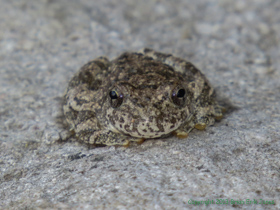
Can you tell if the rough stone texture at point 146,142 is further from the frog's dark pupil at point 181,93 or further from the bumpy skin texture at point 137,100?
the frog's dark pupil at point 181,93

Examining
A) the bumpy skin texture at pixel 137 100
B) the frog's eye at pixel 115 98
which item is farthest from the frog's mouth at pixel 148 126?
the frog's eye at pixel 115 98

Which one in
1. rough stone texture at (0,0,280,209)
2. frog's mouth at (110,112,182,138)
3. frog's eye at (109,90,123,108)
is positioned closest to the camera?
rough stone texture at (0,0,280,209)

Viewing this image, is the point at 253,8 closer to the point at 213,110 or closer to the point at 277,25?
the point at 277,25

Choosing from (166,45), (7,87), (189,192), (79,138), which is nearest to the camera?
(189,192)

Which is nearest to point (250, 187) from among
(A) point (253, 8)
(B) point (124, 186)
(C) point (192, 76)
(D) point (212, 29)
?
(B) point (124, 186)

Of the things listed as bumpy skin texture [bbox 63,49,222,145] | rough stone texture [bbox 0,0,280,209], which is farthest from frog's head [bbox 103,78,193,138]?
rough stone texture [bbox 0,0,280,209]

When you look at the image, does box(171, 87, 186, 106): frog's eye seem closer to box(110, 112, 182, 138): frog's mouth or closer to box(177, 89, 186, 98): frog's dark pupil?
box(177, 89, 186, 98): frog's dark pupil
